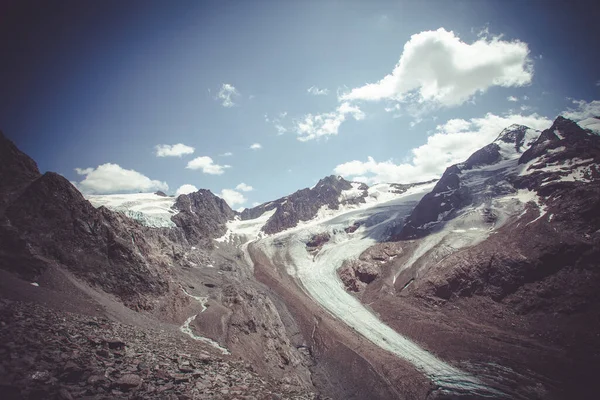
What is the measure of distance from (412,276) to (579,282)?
26512mm

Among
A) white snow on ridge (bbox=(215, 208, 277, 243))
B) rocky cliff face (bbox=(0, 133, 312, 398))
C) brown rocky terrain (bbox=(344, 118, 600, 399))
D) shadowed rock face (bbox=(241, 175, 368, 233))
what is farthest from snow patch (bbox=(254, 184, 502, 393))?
rocky cliff face (bbox=(0, 133, 312, 398))

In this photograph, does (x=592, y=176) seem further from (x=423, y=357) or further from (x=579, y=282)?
(x=423, y=357)

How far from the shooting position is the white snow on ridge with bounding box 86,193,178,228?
86.8 meters

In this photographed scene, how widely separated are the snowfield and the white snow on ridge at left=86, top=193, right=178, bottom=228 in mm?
30205

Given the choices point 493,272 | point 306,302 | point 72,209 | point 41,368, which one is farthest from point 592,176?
point 72,209

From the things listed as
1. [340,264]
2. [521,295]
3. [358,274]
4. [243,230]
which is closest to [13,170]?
[358,274]

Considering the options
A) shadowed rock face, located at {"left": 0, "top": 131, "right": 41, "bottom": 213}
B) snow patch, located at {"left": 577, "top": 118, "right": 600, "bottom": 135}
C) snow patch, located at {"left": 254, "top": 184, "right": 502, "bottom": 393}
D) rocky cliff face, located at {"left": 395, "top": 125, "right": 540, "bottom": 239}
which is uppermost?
snow patch, located at {"left": 577, "top": 118, "right": 600, "bottom": 135}

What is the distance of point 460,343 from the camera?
125 ft

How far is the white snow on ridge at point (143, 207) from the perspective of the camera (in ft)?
285

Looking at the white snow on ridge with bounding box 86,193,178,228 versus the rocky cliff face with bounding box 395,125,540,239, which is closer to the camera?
the rocky cliff face with bounding box 395,125,540,239

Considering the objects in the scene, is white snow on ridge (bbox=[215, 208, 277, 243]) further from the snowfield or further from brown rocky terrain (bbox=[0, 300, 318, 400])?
brown rocky terrain (bbox=[0, 300, 318, 400])

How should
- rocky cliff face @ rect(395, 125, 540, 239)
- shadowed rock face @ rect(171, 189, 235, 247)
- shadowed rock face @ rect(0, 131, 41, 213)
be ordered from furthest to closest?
shadowed rock face @ rect(171, 189, 235, 247), rocky cliff face @ rect(395, 125, 540, 239), shadowed rock face @ rect(0, 131, 41, 213)

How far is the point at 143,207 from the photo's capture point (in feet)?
336

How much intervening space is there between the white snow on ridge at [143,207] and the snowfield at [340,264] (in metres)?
30.2
